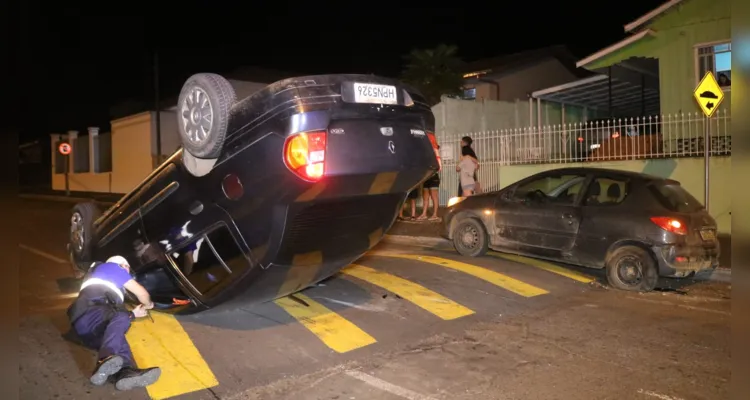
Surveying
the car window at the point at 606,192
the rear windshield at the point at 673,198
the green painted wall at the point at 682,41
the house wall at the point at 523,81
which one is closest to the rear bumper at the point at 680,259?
the rear windshield at the point at 673,198

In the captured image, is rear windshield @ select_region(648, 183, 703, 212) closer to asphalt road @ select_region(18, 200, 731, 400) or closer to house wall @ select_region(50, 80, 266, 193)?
asphalt road @ select_region(18, 200, 731, 400)

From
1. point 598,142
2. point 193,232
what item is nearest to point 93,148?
point 598,142

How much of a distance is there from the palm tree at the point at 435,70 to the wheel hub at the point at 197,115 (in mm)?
20997

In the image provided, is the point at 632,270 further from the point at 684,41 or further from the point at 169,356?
the point at 684,41

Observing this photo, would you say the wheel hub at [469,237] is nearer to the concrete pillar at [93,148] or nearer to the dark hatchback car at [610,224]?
the dark hatchback car at [610,224]

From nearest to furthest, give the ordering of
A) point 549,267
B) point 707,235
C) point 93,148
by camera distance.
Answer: point 707,235 < point 549,267 < point 93,148

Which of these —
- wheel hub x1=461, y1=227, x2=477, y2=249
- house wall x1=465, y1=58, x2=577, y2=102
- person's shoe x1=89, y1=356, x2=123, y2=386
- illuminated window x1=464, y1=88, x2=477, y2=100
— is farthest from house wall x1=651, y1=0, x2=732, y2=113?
person's shoe x1=89, y1=356, x2=123, y2=386

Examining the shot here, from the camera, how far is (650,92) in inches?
856

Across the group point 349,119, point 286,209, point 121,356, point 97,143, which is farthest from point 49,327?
point 97,143

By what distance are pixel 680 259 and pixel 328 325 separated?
4309mm

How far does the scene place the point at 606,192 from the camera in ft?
24.4

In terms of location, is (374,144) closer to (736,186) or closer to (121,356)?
(121,356)

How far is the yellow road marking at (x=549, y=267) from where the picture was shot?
7793 millimetres

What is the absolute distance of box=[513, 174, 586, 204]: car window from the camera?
775 cm
